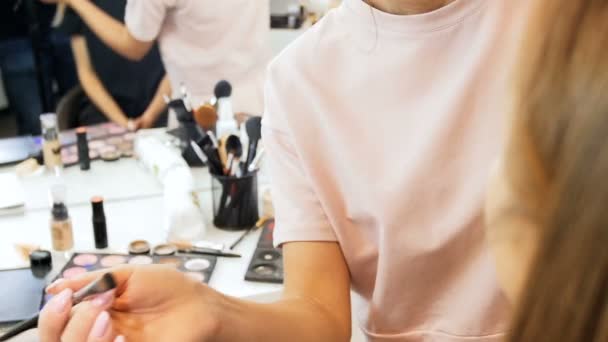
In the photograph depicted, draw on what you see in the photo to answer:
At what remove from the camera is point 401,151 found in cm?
69

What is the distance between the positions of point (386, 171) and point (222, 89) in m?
0.74

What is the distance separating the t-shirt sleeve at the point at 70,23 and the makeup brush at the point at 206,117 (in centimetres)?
28

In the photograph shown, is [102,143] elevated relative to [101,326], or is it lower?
lower

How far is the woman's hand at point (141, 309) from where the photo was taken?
552 millimetres

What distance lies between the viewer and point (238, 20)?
136cm

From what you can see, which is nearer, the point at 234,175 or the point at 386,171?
the point at 386,171

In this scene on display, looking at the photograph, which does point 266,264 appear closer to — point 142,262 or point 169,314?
point 142,262

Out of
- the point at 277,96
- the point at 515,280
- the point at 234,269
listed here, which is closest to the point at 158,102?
the point at 234,269

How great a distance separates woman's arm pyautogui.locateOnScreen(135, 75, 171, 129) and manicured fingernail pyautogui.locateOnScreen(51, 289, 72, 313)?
31.1 inches

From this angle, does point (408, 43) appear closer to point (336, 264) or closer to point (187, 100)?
point (336, 264)

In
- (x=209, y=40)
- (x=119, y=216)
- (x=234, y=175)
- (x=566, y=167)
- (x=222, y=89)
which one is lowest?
(x=119, y=216)

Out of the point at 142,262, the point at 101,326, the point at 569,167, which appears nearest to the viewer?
the point at 569,167

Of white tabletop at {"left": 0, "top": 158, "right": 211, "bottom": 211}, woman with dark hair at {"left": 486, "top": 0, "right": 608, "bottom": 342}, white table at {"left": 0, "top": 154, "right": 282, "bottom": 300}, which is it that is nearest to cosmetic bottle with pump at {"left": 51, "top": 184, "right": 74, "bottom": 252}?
white table at {"left": 0, "top": 154, "right": 282, "bottom": 300}

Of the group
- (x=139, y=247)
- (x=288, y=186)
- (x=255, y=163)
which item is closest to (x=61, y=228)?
(x=139, y=247)
